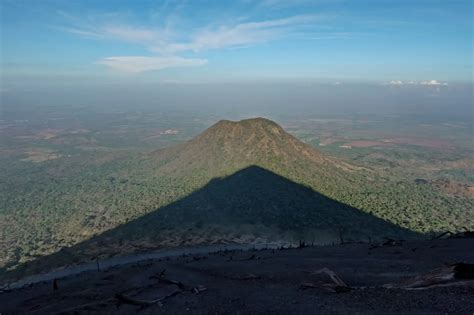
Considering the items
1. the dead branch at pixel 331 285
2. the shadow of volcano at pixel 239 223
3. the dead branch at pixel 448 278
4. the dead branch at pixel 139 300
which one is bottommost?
the shadow of volcano at pixel 239 223

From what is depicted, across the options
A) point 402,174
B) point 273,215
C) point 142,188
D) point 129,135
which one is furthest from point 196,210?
point 129,135

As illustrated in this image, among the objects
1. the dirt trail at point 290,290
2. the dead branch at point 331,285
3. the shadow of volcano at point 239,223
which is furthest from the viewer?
the shadow of volcano at point 239,223

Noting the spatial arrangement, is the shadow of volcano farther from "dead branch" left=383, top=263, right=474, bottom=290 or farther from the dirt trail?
"dead branch" left=383, top=263, right=474, bottom=290

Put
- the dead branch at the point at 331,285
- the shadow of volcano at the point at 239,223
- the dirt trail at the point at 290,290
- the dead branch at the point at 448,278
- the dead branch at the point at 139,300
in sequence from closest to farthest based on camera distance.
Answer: the dirt trail at the point at 290,290
the dead branch at the point at 448,278
the dead branch at the point at 331,285
the dead branch at the point at 139,300
the shadow of volcano at the point at 239,223

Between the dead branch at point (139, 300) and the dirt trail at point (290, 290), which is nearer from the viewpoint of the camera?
the dirt trail at point (290, 290)

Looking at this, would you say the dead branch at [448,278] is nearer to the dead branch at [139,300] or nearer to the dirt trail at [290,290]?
the dirt trail at [290,290]

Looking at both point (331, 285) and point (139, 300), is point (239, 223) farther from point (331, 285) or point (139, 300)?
point (331, 285)

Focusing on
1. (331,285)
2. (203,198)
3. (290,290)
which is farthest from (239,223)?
(331,285)

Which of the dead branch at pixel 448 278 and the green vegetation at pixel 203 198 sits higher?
the dead branch at pixel 448 278

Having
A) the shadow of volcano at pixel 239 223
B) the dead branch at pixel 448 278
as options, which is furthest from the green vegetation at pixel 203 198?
the dead branch at pixel 448 278

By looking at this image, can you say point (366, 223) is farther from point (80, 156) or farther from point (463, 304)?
point (80, 156)
